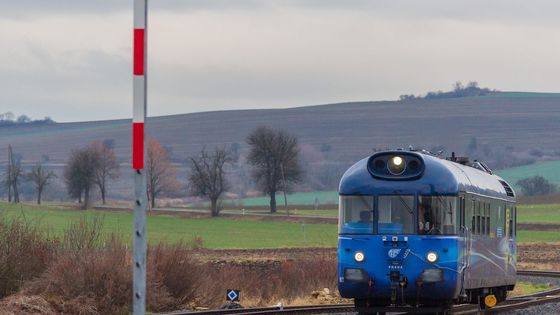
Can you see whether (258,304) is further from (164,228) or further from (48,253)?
(164,228)

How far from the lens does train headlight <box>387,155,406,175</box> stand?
69.8 feet

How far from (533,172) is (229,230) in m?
78.8

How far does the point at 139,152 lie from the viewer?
334 inches

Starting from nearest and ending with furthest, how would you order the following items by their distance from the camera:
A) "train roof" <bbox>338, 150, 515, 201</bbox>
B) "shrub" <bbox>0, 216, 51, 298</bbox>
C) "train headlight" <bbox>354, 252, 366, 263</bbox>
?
1. "train headlight" <bbox>354, 252, 366, 263</bbox>
2. "train roof" <bbox>338, 150, 515, 201</bbox>
3. "shrub" <bbox>0, 216, 51, 298</bbox>

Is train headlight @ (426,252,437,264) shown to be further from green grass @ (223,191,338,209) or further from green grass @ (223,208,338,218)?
green grass @ (223,191,338,209)

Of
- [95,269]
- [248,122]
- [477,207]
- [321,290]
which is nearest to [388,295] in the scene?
[477,207]

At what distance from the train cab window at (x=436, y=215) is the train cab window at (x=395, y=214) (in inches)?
6.9

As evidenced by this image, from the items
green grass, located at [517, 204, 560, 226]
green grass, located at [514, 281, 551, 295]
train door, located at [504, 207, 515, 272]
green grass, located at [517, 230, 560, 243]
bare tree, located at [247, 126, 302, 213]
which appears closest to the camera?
train door, located at [504, 207, 515, 272]

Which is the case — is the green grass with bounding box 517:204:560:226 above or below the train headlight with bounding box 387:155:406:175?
below

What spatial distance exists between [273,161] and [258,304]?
3874 inches

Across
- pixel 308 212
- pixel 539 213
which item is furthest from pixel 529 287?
pixel 308 212

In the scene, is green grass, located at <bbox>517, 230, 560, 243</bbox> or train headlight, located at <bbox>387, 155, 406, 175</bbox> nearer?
train headlight, located at <bbox>387, 155, 406, 175</bbox>

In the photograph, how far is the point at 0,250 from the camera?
25.7 metres

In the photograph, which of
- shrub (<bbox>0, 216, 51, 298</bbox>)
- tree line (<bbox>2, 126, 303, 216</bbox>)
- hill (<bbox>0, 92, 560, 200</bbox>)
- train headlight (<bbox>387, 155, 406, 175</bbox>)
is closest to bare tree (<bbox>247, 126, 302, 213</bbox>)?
tree line (<bbox>2, 126, 303, 216</bbox>)
